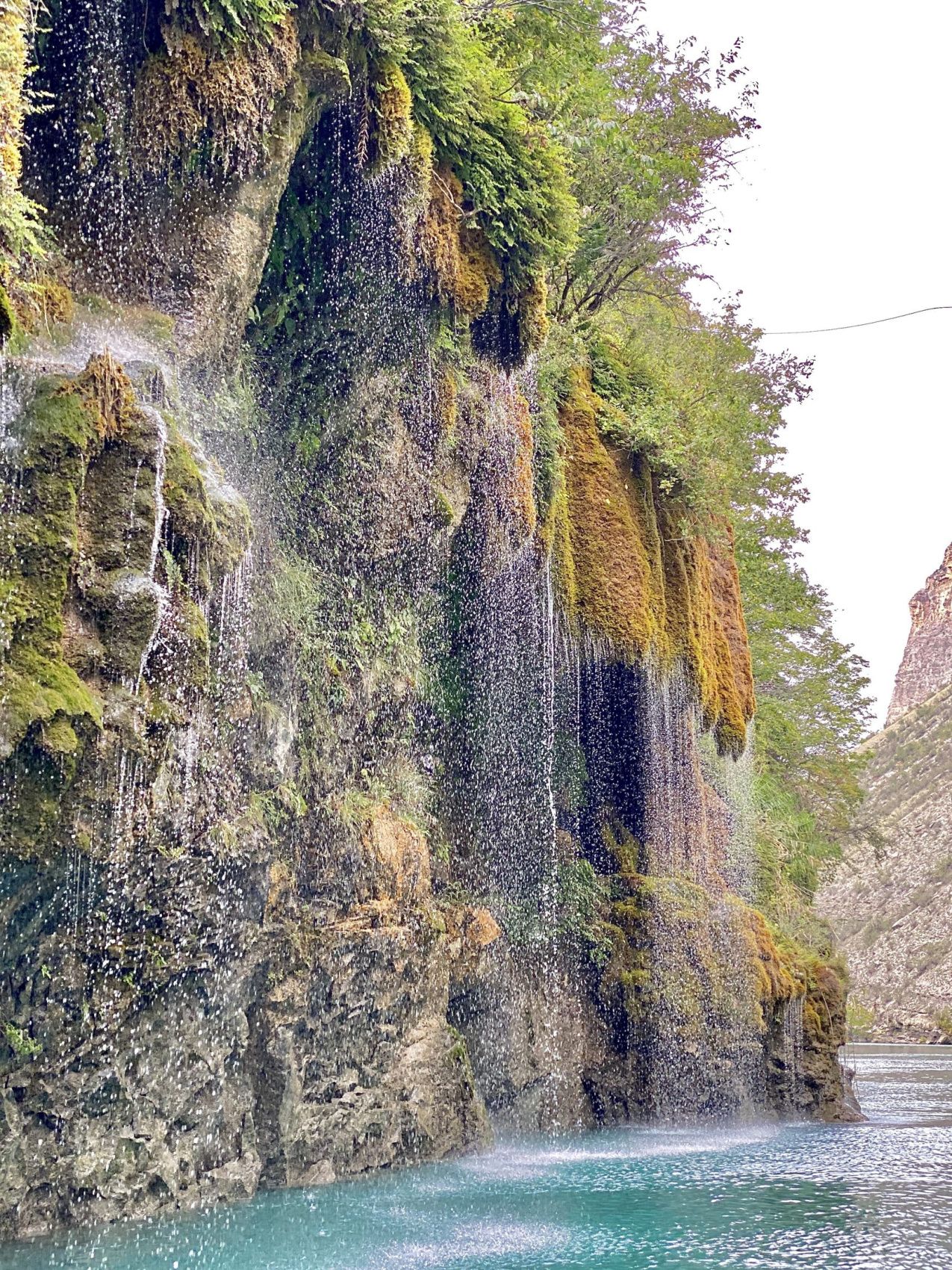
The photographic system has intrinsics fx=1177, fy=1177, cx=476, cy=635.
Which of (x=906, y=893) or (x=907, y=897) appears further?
(x=906, y=893)

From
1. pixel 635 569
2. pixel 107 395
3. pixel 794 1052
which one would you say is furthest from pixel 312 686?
pixel 794 1052

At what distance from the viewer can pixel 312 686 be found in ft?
36.3

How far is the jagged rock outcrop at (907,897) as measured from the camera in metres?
71.3

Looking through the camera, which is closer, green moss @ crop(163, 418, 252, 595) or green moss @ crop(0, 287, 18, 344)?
green moss @ crop(0, 287, 18, 344)

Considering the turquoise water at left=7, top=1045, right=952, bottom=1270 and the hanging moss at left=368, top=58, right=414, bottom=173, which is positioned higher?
the hanging moss at left=368, top=58, right=414, bottom=173

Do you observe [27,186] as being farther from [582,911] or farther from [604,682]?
[582,911]

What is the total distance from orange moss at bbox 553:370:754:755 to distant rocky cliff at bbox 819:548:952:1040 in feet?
146

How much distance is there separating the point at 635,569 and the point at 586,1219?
8497 millimetres

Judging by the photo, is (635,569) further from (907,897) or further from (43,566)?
(907,897)

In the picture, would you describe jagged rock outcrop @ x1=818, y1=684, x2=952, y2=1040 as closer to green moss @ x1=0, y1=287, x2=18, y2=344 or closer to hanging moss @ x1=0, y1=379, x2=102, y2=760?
hanging moss @ x1=0, y1=379, x2=102, y2=760

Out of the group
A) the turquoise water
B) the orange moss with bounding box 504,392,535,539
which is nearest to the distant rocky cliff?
the turquoise water

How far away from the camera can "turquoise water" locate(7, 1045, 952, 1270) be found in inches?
309

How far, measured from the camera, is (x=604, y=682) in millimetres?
15703

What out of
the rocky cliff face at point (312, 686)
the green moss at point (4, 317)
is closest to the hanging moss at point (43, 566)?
the rocky cliff face at point (312, 686)
